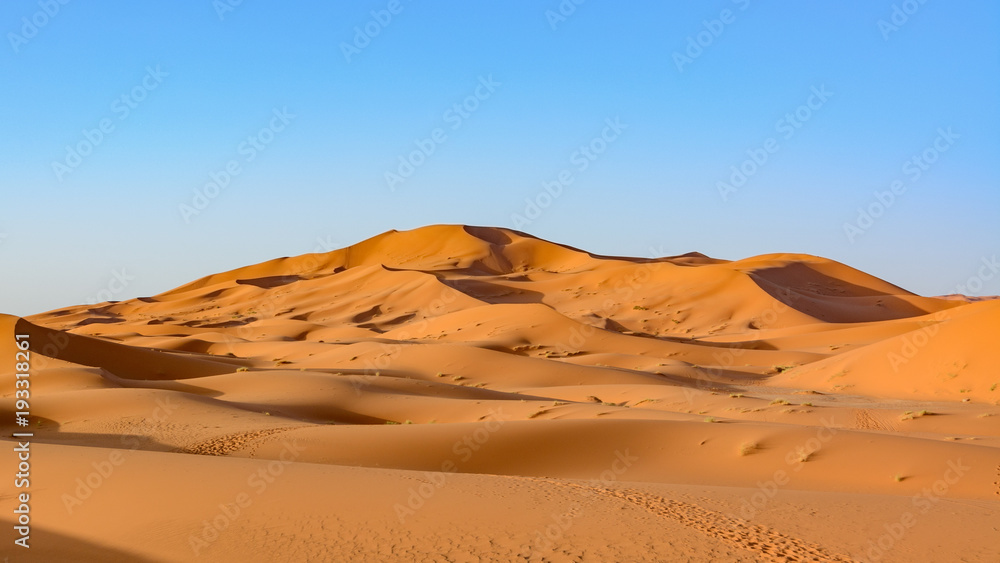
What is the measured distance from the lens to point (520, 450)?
10836 mm

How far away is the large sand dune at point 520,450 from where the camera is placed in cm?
546

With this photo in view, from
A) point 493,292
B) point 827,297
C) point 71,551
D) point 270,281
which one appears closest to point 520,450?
point 71,551

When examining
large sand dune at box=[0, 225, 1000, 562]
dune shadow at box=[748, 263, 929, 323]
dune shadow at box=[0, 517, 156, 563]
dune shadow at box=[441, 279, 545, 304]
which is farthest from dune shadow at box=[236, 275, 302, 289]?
dune shadow at box=[0, 517, 156, 563]

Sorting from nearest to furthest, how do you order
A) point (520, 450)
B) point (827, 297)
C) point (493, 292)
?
point (520, 450) < point (493, 292) < point (827, 297)

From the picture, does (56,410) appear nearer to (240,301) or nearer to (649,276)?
(649,276)

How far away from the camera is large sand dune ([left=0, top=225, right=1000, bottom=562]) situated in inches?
215

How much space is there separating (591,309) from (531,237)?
2877cm

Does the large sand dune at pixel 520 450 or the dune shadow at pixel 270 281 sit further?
the dune shadow at pixel 270 281

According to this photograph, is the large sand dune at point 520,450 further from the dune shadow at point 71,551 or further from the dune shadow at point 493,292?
the dune shadow at point 493,292

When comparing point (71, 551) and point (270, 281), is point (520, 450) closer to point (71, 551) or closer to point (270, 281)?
point (71, 551)

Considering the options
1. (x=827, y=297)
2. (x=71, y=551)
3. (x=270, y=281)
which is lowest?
(x=71, y=551)

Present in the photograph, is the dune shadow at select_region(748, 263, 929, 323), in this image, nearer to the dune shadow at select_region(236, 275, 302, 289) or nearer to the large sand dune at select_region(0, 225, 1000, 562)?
the large sand dune at select_region(0, 225, 1000, 562)

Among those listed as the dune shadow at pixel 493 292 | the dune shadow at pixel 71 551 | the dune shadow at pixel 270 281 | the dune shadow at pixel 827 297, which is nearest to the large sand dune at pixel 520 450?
the dune shadow at pixel 71 551

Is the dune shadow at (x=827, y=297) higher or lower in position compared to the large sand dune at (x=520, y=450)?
higher
